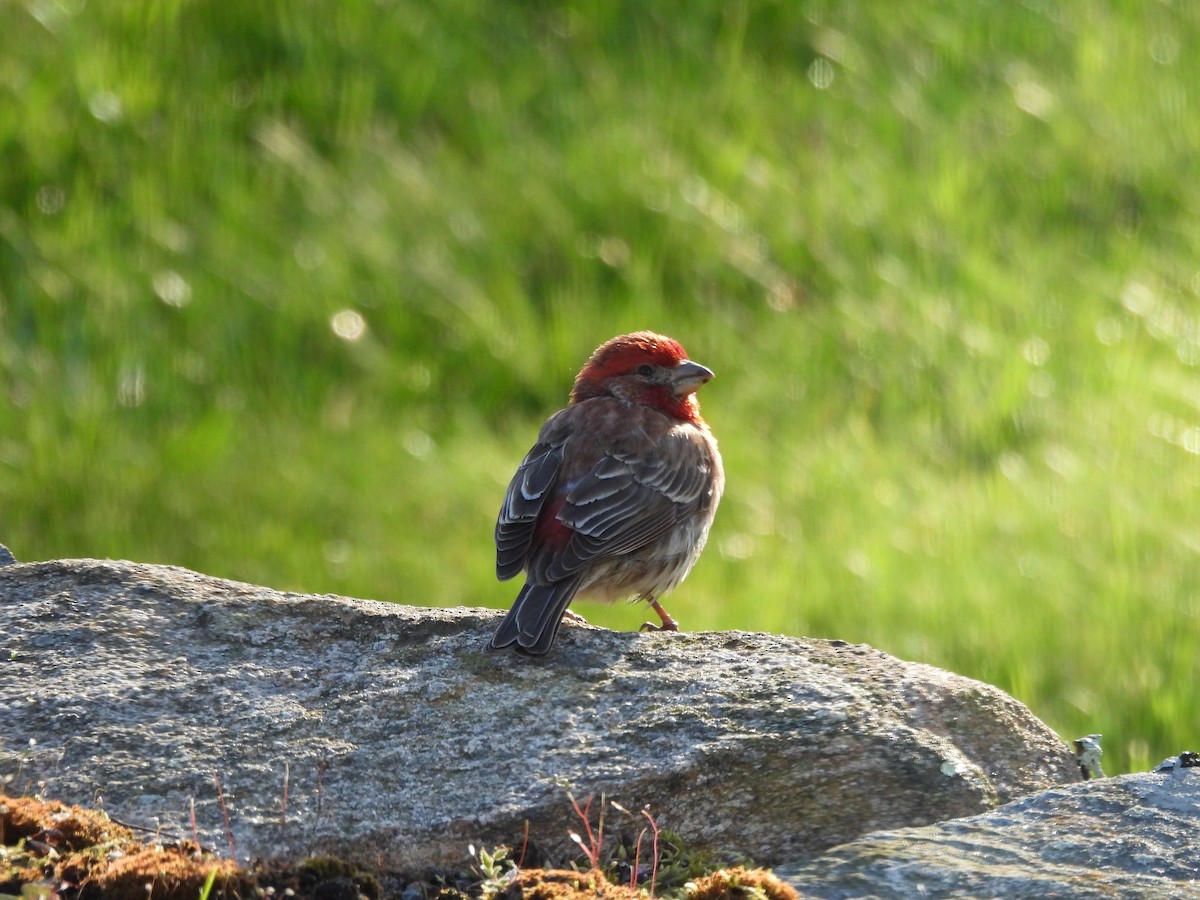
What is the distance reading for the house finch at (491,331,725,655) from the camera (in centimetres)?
521

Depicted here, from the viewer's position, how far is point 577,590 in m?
5.07

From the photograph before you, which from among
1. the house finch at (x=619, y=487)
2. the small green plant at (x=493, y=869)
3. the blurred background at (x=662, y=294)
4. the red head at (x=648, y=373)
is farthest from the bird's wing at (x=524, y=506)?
the small green plant at (x=493, y=869)

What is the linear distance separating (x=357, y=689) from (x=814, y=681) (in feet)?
3.59

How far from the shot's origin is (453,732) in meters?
3.74

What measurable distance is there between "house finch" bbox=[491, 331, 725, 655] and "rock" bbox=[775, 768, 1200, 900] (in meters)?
1.52

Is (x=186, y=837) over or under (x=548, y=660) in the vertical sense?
under

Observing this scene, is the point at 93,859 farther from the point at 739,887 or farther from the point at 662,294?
the point at 662,294

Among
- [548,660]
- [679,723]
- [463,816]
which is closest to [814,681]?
[679,723]

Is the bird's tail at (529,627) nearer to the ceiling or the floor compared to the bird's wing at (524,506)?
nearer to the floor

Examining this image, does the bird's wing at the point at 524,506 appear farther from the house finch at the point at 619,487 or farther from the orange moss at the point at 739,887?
the orange moss at the point at 739,887

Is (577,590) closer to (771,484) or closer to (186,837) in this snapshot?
(186,837)

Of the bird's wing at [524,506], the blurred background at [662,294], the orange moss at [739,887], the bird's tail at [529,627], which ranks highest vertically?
the blurred background at [662,294]

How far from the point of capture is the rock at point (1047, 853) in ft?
10.4

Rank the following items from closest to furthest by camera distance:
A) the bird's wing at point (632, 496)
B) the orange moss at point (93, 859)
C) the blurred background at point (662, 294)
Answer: the orange moss at point (93, 859), the bird's wing at point (632, 496), the blurred background at point (662, 294)
